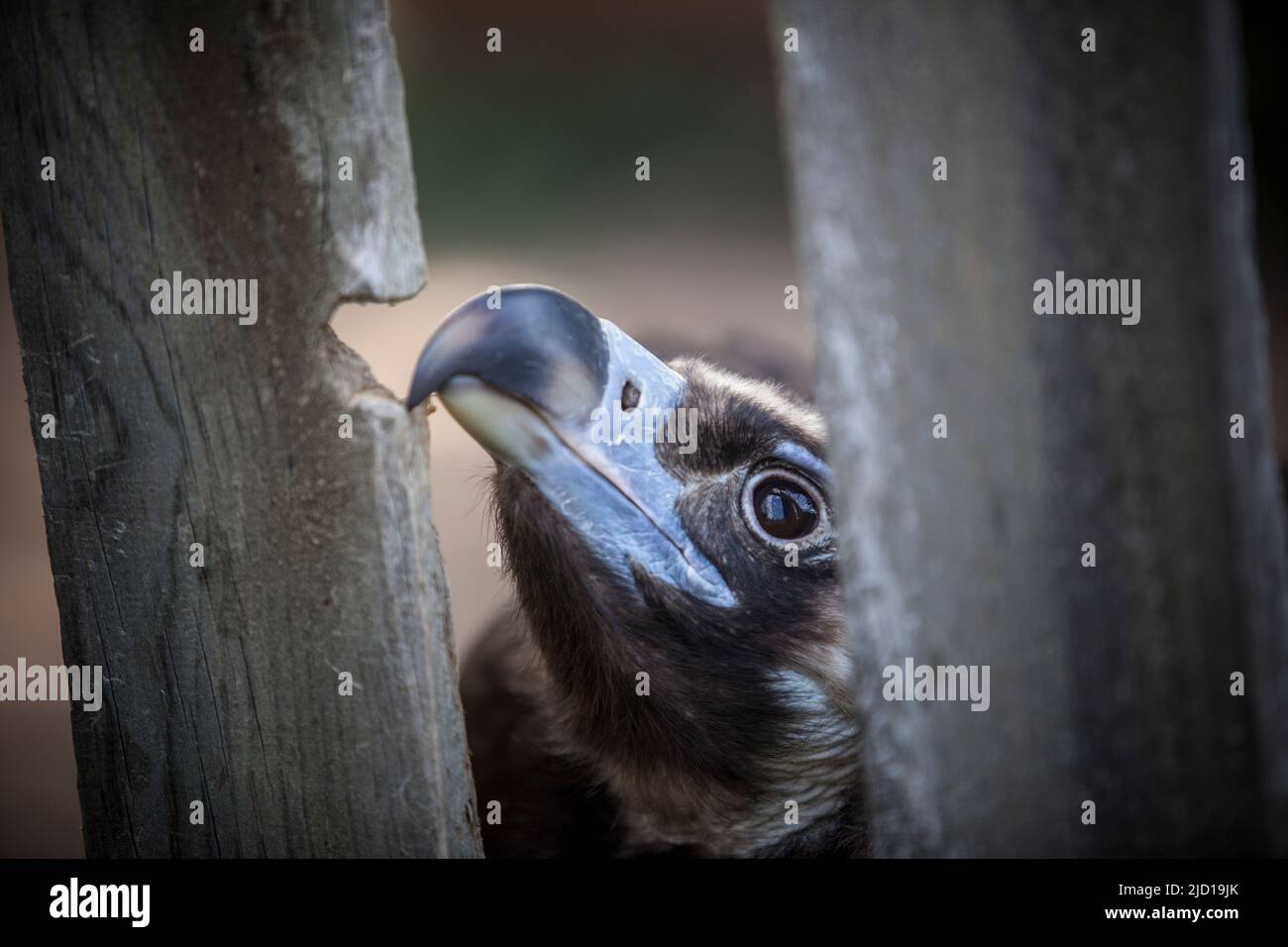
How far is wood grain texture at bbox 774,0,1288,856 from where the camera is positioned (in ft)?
4.35

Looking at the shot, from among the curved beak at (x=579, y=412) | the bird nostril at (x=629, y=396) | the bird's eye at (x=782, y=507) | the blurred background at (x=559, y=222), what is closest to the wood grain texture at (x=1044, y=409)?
the curved beak at (x=579, y=412)

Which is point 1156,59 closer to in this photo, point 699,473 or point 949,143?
point 949,143

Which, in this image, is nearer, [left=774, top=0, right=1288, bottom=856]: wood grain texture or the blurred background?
[left=774, top=0, right=1288, bottom=856]: wood grain texture

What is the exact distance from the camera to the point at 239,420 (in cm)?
184

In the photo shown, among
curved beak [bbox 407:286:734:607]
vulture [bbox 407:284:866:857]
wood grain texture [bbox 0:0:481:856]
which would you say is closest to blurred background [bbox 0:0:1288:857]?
vulture [bbox 407:284:866:857]

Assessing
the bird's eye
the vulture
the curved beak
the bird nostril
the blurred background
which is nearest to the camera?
the curved beak

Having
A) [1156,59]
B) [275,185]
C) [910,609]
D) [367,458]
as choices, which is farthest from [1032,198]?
[275,185]

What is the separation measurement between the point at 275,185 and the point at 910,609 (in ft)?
4.48

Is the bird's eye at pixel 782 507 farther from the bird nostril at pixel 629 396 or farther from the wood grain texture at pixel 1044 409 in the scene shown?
the wood grain texture at pixel 1044 409

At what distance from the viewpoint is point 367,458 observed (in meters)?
1.76

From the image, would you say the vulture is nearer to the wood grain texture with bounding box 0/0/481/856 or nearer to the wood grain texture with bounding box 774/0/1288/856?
the wood grain texture with bounding box 0/0/481/856

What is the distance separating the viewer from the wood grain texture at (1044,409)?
1326 mm

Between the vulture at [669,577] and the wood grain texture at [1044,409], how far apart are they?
939 millimetres

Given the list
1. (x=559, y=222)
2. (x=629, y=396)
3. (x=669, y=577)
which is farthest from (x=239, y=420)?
(x=559, y=222)
